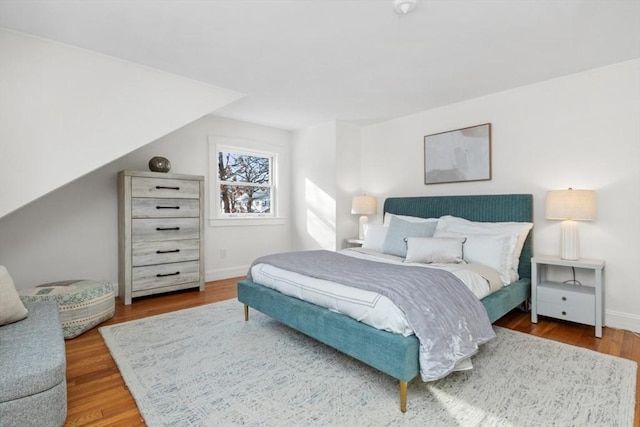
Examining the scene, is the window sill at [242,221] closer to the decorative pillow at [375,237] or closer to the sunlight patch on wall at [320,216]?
the sunlight patch on wall at [320,216]

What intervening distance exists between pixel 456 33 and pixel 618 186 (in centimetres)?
201

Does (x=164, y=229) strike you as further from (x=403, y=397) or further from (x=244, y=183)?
(x=403, y=397)

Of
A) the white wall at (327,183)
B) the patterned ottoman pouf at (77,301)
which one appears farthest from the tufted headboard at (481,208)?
the patterned ottoman pouf at (77,301)

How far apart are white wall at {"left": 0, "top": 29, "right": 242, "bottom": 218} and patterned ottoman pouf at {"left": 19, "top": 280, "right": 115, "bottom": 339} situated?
0.77m

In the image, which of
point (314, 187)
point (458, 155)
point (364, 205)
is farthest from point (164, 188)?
point (458, 155)

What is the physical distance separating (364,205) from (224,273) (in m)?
2.27

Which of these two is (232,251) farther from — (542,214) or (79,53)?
(542,214)

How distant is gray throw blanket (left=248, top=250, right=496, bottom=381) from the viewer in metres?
1.67

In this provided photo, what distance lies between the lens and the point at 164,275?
12.2 ft

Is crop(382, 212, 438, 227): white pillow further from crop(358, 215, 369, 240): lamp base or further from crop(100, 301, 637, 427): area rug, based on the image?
crop(100, 301, 637, 427): area rug

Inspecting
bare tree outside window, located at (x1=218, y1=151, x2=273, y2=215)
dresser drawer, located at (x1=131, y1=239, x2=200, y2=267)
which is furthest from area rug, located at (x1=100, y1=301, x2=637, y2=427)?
bare tree outside window, located at (x1=218, y1=151, x2=273, y2=215)

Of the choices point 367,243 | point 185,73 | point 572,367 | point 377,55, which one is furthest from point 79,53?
point 572,367

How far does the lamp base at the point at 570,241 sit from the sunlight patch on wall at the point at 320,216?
2.66m

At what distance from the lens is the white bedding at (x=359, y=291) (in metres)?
1.75
